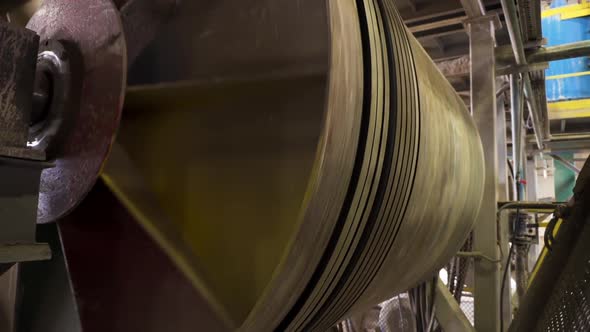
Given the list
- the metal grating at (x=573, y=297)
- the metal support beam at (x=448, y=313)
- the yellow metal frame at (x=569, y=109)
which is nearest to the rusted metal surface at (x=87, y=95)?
the metal grating at (x=573, y=297)

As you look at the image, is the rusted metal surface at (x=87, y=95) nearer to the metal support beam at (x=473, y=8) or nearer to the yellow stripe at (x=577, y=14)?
the metal support beam at (x=473, y=8)

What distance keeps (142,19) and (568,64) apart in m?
5.08

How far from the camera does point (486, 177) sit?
2.21 metres

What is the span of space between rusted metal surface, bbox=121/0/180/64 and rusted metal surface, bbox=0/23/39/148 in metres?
0.15

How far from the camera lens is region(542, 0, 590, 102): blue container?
442 cm

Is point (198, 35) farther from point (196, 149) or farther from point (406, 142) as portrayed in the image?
point (406, 142)

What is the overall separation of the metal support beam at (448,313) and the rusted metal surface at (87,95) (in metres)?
1.78

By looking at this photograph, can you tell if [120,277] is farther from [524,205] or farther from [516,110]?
[516,110]

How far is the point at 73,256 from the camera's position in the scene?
2.21ft

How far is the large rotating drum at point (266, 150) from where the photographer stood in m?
0.53

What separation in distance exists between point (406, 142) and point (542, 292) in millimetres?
970

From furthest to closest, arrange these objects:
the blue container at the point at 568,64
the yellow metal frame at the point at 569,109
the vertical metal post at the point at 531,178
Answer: the vertical metal post at the point at 531,178
the blue container at the point at 568,64
the yellow metal frame at the point at 569,109

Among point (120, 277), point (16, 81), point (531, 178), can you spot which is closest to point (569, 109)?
point (531, 178)

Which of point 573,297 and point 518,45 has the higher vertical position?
point 518,45
